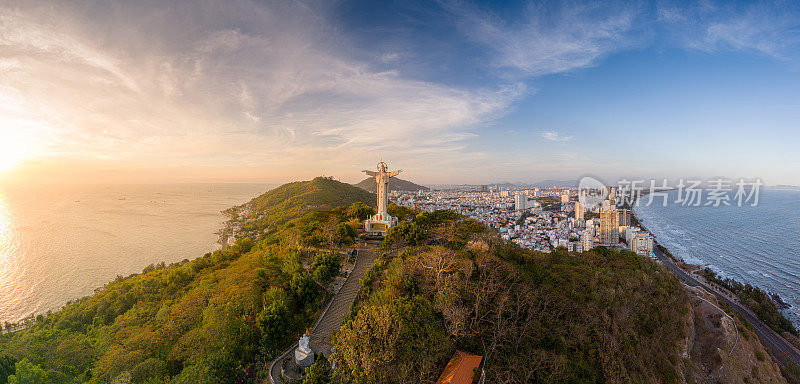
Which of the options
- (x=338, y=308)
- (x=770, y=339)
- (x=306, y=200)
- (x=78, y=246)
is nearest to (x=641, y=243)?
(x=770, y=339)

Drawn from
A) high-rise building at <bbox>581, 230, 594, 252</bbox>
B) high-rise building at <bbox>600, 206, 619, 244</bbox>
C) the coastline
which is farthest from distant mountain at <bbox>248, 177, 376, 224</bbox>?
the coastline

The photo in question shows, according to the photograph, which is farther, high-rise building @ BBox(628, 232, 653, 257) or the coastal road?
high-rise building @ BBox(628, 232, 653, 257)

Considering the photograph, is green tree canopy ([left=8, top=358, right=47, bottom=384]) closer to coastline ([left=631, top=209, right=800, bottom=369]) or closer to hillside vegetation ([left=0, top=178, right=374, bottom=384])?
hillside vegetation ([left=0, top=178, right=374, bottom=384])

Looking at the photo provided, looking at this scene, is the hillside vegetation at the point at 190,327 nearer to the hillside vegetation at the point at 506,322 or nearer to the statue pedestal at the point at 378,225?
the statue pedestal at the point at 378,225

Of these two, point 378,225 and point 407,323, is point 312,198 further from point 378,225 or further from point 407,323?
point 407,323

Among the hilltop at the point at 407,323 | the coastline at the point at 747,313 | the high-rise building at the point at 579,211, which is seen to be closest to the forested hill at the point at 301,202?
the hilltop at the point at 407,323

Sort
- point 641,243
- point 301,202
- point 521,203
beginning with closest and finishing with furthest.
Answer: point 641,243, point 301,202, point 521,203
